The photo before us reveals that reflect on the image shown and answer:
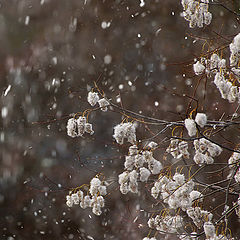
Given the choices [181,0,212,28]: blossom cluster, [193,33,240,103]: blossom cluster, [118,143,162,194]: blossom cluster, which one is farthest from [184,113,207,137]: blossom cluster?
[181,0,212,28]: blossom cluster

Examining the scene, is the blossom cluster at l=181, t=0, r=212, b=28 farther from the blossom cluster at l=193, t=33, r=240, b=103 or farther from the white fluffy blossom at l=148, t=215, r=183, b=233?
the white fluffy blossom at l=148, t=215, r=183, b=233

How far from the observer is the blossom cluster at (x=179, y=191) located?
142 cm

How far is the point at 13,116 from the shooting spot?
13.1ft

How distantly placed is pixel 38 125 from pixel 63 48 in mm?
850

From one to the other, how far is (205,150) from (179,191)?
19 centimetres

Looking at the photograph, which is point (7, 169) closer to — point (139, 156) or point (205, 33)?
point (205, 33)

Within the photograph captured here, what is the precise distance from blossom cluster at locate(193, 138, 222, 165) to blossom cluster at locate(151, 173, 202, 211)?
0.10 meters

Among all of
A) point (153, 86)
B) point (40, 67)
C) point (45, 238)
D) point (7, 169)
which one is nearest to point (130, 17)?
point (153, 86)

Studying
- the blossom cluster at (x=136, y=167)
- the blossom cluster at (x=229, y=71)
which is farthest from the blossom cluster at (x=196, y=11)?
the blossom cluster at (x=136, y=167)

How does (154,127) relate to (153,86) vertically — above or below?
below

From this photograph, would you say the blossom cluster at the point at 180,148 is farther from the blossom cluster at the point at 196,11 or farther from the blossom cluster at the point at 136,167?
the blossom cluster at the point at 196,11

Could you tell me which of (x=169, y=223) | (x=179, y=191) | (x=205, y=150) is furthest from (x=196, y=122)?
(x=169, y=223)

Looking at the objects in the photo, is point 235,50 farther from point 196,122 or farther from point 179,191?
point 179,191

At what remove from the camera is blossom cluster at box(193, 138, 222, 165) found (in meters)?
1.38
